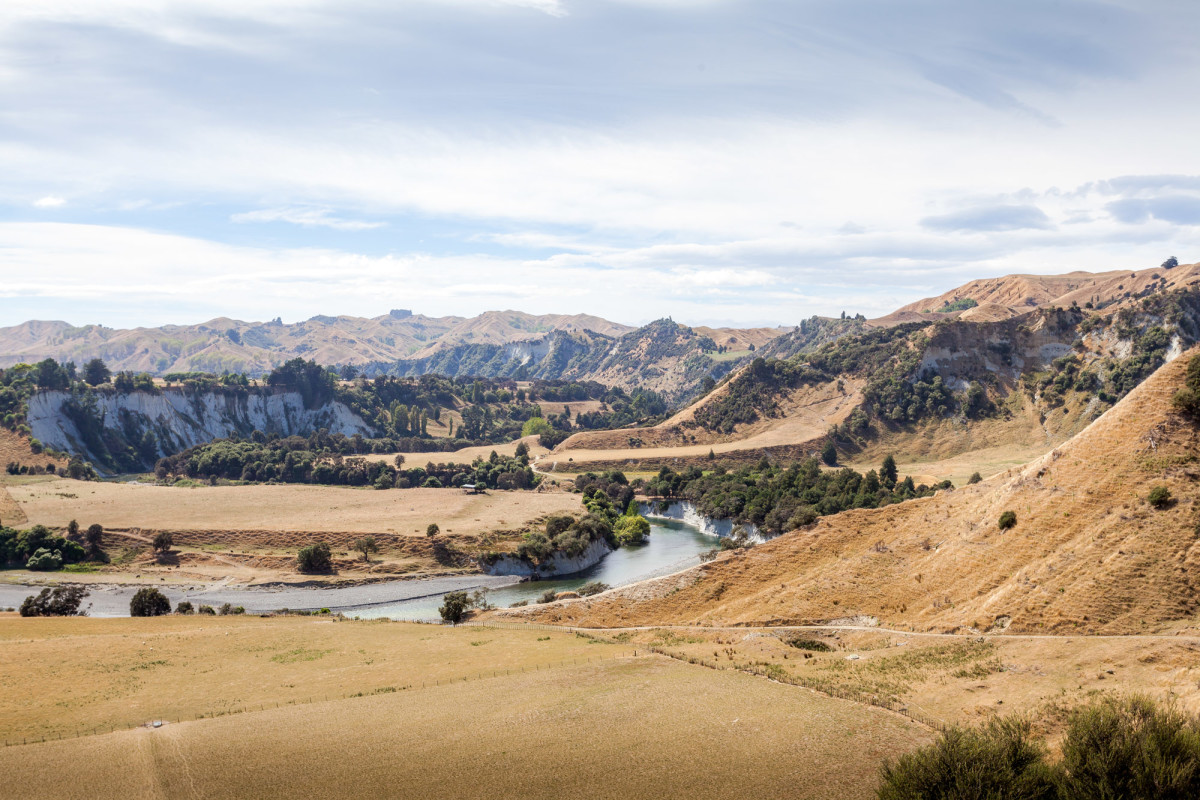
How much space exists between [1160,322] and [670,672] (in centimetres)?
19839

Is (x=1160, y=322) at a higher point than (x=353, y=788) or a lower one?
higher

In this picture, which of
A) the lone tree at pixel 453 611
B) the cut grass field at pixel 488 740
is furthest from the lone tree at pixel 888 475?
the cut grass field at pixel 488 740

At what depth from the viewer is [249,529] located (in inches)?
4532

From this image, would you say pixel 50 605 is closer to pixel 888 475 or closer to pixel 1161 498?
pixel 1161 498

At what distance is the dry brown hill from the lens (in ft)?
127

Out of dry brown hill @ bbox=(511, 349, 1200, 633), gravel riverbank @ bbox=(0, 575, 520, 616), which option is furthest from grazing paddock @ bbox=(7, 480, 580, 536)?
dry brown hill @ bbox=(511, 349, 1200, 633)

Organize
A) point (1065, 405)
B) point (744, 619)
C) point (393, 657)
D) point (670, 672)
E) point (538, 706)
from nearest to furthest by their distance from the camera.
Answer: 1. point (538, 706)
2. point (670, 672)
3. point (393, 657)
4. point (744, 619)
5. point (1065, 405)

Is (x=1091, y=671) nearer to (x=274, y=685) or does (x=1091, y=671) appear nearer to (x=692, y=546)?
(x=274, y=685)

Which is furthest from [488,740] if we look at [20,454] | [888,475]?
[20,454]

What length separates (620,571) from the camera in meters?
105

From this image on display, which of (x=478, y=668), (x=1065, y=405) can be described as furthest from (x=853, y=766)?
(x=1065, y=405)

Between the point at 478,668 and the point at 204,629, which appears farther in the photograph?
the point at 204,629

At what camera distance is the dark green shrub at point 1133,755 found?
21.1 metres

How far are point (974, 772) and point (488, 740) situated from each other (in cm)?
1886
